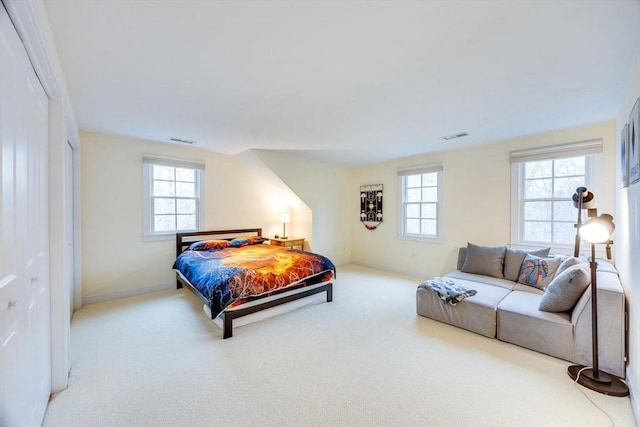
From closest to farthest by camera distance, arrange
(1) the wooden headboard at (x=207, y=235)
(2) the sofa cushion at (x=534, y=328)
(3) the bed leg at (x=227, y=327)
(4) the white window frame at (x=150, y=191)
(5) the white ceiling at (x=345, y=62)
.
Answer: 1. (5) the white ceiling at (x=345, y=62)
2. (2) the sofa cushion at (x=534, y=328)
3. (3) the bed leg at (x=227, y=327)
4. (4) the white window frame at (x=150, y=191)
5. (1) the wooden headboard at (x=207, y=235)

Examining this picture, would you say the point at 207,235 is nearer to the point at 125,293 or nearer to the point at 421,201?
the point at 125,293

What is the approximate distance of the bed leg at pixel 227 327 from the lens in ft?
8.76

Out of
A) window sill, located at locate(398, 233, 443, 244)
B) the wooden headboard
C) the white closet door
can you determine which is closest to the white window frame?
the wooden headboard

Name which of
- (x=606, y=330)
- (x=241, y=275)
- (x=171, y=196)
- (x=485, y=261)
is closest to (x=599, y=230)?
(x=606, y=330)

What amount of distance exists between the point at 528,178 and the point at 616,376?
2.53m

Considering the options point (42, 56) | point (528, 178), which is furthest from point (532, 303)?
point (42, 56)

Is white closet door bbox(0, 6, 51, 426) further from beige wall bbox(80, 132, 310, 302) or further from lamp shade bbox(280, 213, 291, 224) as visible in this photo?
lamp shade bbox(280, 213, 291, 224)

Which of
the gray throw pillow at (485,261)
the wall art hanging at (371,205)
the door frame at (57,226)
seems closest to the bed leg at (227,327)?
the door frame at (57,226)

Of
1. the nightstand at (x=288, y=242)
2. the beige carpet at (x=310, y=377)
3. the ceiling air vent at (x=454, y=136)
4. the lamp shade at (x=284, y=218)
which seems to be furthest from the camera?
the lamp shade at (x=284, y=218)

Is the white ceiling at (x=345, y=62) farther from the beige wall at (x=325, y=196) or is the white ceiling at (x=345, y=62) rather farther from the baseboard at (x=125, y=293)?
the baseboard at (x=125, y=293)

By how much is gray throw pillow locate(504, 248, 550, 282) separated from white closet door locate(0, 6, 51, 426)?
4385 millimetres

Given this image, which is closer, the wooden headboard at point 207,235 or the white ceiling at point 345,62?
the white ceiling at point 345,62

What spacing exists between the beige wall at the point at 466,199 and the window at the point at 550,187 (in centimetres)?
10

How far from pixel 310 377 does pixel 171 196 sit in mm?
3515
